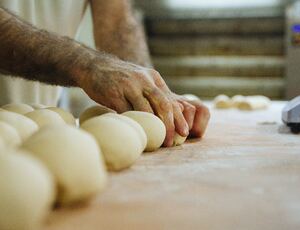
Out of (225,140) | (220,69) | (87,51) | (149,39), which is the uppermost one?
(87,51)

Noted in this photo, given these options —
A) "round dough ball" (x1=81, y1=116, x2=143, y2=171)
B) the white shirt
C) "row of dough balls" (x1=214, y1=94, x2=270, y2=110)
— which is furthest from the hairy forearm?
"round dough ball" (x1=81, y1=116, x2=143, y2=171)

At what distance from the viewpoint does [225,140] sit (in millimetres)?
1571

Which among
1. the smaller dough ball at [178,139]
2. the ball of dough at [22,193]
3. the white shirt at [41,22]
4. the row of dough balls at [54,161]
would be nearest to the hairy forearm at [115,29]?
the white shirt at [41,22]

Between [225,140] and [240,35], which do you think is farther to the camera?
[240,35]

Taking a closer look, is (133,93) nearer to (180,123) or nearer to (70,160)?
(180,123)

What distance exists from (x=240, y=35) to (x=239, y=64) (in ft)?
1.06

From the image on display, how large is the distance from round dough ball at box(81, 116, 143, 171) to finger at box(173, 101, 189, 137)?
336mm

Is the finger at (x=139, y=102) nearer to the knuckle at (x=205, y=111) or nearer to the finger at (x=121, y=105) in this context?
the finger at (x=121, y=105)

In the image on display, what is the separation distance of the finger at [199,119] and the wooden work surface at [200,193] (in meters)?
0.20

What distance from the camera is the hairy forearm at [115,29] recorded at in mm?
2711

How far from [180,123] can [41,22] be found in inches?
50.6

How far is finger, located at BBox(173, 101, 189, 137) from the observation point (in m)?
1.42

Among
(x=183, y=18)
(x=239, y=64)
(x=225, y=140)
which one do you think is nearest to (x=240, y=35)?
(x=239, y=64)

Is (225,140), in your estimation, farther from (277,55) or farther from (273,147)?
(277,55)
